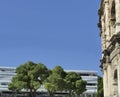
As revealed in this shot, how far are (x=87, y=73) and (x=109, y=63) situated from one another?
127170 millimetres

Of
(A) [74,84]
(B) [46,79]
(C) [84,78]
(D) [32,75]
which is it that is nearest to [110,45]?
(B) [46,79]

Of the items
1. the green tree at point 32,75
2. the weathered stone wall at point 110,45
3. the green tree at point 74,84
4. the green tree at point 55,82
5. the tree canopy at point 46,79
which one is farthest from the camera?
the green tree at point 32,75

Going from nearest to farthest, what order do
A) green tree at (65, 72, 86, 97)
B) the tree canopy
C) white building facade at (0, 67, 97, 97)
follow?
1. the tree canopy
2. green tree at (65, 72, 86, 97)
3. white building facade at (0, 67, 97, 97)

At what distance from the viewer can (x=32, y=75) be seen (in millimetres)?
79438

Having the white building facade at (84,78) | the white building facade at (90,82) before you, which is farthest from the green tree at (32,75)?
the white building facade at (90,82)

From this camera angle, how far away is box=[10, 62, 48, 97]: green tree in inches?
3105

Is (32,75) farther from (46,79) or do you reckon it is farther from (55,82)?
(55,82)

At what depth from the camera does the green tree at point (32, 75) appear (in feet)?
259

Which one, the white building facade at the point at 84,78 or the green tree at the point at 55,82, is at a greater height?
the white building facade at the point at 84,78

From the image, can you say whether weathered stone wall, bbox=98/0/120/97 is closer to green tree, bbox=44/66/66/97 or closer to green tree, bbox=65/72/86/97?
green tree, bbox=44/66/66/97

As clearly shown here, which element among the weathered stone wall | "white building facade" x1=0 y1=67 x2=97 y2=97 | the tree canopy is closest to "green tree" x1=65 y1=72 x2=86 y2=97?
the tree canopy

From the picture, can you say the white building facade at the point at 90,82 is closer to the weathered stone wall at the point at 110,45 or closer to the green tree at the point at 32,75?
the green tree at the point at 32,75

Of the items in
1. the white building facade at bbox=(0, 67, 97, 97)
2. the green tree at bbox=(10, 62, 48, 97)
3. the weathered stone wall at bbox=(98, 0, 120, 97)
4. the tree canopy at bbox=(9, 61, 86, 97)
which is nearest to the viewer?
the weathered stone wall at bbox=(98, 0, 120, 97)

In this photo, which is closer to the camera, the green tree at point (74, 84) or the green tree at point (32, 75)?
the green tree at point (74, 84)
